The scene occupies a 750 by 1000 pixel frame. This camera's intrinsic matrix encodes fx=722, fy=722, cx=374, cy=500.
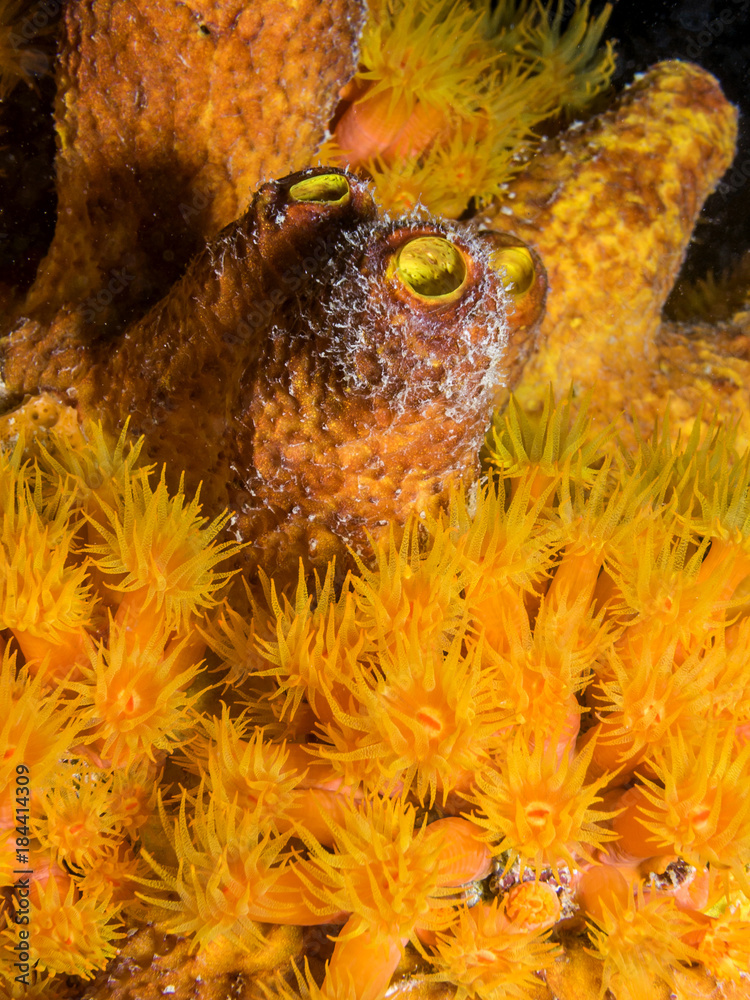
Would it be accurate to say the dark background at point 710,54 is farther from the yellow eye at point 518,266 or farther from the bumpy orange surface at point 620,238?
the yellow eye at point 518,266

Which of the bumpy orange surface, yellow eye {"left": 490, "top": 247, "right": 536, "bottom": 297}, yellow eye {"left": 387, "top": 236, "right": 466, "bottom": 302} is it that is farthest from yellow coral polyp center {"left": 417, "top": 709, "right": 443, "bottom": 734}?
the bumpy orange surface

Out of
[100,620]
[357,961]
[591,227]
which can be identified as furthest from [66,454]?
[591,227]

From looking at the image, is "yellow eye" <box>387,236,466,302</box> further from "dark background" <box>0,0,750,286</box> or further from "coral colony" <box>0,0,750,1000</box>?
"dark background" <box>0,0,750,286</box>

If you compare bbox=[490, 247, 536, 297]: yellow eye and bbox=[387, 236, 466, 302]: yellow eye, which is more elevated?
bbox=[387, 236, 466, 302]: yellow eye

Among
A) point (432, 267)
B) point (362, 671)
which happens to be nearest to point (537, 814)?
point (362, 671)

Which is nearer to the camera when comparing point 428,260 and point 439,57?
point 428,260

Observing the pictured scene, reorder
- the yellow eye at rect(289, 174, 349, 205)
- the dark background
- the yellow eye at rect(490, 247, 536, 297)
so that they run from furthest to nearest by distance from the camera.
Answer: the dark background < the yellow eye at rect(490, 247, 536, 297) < the yellow eye at rect(289, 174, 349, 205)

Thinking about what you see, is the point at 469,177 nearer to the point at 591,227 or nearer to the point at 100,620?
the point at 591,227
